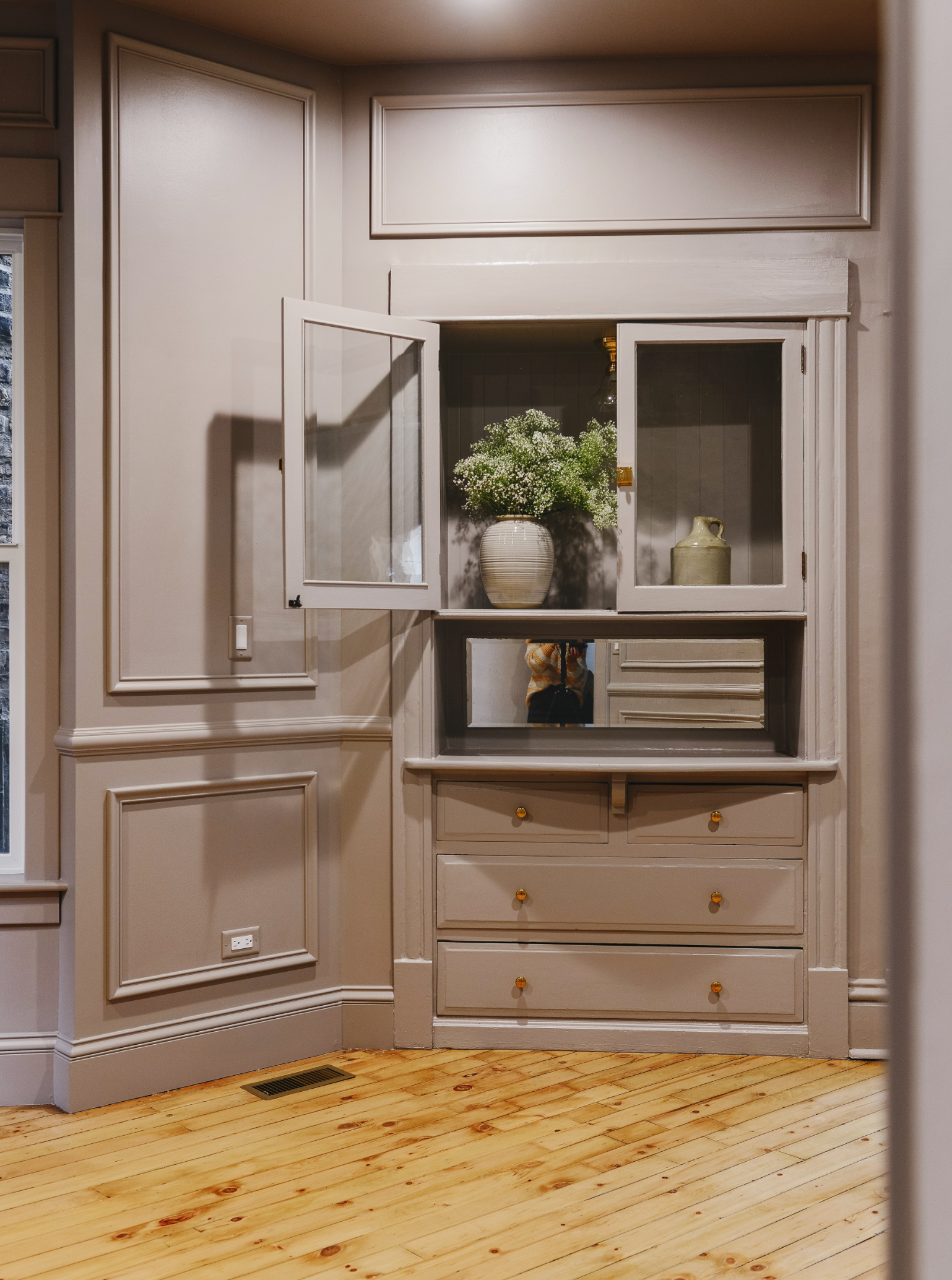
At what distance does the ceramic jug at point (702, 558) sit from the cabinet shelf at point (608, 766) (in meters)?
0.53

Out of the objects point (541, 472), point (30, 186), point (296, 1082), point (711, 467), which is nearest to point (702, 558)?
point (711, 467)

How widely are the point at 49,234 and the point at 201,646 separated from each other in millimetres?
1174

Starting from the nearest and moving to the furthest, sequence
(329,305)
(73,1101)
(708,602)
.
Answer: (73,1101) < (329,305) < (708,602)

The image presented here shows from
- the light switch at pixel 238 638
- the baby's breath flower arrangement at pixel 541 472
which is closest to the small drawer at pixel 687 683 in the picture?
the baby's breath flower arrangement at pixel 541 472

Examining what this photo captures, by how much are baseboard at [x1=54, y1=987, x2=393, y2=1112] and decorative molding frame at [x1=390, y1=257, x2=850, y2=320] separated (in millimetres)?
2077

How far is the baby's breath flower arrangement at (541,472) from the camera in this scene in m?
3.16

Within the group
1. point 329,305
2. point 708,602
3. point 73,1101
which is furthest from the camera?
point 708,602

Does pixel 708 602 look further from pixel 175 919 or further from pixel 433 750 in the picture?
pixel 175 919

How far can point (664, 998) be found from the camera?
3033 millimetres

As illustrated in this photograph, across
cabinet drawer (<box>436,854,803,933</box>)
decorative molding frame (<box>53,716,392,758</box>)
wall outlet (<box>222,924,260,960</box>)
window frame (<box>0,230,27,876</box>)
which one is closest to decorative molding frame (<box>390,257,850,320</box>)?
window frame (<box>0,230,27,876</box>)

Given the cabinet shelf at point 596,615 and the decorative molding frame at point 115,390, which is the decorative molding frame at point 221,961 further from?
the cabinet shelf at point 596,615

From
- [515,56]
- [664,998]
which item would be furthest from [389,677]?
[515,56]

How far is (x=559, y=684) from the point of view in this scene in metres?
3.33

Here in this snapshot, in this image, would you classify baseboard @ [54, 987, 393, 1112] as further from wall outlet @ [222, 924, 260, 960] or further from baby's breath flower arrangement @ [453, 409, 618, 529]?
baby's breath flower arrangement @ [453, 409, 618, 529]
